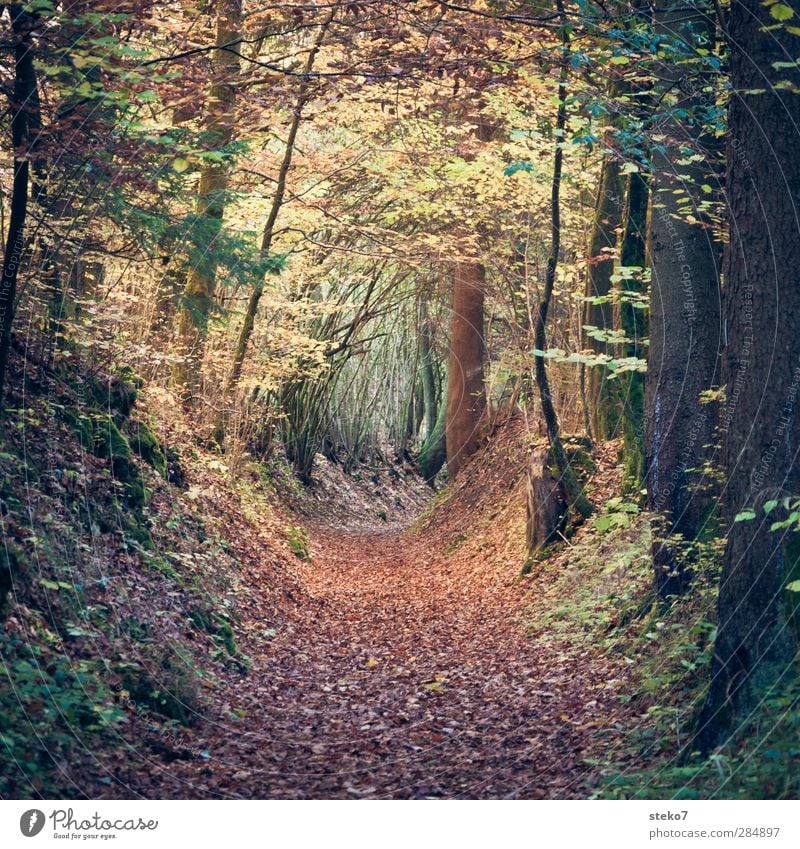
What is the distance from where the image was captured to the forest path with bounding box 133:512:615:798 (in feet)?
19.8

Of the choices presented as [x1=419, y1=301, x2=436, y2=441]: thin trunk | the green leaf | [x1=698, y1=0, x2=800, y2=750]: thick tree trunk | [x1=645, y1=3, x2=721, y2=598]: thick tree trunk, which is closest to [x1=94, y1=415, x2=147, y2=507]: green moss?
[x1=645, y1=3, x2=721, y2=598]: thick tree trunk

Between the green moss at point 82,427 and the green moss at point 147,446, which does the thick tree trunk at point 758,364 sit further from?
the green moss at point 147,446

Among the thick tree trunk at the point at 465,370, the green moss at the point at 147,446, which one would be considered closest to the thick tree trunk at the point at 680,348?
the green moss at the point at 147,446

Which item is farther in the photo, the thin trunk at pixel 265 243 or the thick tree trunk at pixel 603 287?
the thin trunk at pixel 265 243

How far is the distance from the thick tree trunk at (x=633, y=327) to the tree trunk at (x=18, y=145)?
6.23 m

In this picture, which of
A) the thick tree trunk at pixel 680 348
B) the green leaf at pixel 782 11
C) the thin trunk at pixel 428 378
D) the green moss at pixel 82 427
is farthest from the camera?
the thin trunk at pixel 428 378

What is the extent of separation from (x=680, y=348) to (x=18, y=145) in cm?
576

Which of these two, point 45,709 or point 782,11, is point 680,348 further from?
point 45,709

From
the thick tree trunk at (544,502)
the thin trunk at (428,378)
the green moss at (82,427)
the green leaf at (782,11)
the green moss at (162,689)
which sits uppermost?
the green leaf at (782,11)

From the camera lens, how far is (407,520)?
87.5 feet

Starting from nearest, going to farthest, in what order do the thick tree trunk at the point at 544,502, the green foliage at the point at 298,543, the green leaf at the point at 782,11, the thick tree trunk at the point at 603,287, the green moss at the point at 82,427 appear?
1. the green leaf at the point at 782,11
2. the green moss at the point at 82,427
3. the thick tree trunk at the point at 544,502
4. the thick tree trunk at the point at 603,287
5. the green foliage at the point at 298,543

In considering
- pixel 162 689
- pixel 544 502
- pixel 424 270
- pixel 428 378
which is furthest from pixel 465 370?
pixel 162 689

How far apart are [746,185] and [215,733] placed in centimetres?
528

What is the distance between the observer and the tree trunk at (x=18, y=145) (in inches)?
252
